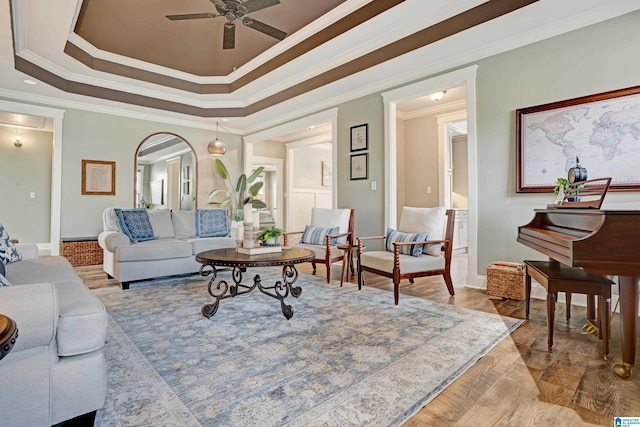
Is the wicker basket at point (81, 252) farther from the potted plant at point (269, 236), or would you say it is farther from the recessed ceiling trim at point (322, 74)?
the potted plant at point (269, 236)

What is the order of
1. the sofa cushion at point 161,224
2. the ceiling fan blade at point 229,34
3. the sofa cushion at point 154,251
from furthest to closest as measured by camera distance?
the sofa cushion at point 161,224 → the sofa cushion at point 154,251 → the ceiling fan blade at point 229,34

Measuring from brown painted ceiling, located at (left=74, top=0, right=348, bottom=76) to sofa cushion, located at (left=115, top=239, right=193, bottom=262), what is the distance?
2572 millimetres

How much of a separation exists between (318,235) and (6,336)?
372 cm

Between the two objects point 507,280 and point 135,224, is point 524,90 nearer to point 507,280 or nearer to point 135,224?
point 507,280

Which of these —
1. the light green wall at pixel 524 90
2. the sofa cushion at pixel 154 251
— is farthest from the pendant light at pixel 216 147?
the light green wall at pixel 524 90

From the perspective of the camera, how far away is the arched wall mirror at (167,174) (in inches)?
286

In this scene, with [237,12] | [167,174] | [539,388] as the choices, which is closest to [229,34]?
[237,12]

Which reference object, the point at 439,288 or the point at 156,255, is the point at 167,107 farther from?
the point at 439,288

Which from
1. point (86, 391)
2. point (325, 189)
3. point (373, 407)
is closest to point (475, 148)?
point (373, 407)

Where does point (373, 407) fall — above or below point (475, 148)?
below

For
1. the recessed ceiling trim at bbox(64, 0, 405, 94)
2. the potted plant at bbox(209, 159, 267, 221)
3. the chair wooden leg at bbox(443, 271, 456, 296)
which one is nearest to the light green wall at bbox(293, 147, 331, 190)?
the potted plant at bbox(209, 159, 267, 221)

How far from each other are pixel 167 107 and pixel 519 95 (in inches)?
218

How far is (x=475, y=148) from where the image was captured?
369cm

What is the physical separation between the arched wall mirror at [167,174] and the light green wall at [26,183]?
75.4 inches
